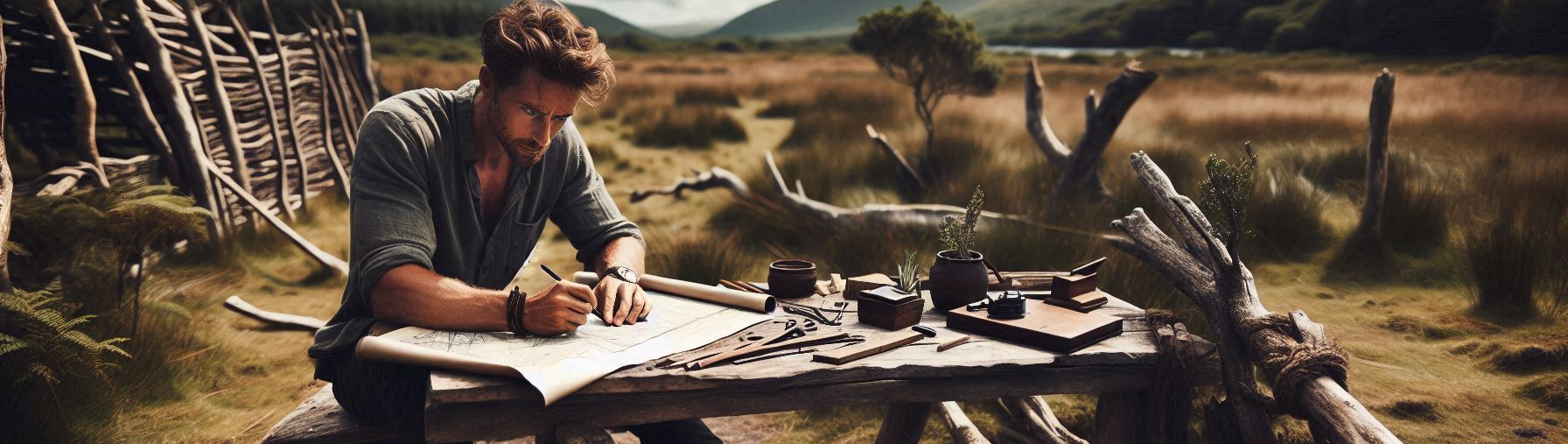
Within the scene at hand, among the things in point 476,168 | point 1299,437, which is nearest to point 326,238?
point 476,168

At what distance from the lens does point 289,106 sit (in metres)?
7.23

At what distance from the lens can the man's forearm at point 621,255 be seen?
2.62 m

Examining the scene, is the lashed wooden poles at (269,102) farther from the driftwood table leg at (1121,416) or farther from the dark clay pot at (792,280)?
the driftwood table leg at (1121,416)

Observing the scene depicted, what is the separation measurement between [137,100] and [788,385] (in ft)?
17.4

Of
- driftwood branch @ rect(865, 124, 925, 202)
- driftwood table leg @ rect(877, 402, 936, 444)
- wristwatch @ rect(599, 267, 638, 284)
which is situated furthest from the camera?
driftwood branch @ rect(865, 124, 925, 202)

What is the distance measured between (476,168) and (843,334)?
1.13 m

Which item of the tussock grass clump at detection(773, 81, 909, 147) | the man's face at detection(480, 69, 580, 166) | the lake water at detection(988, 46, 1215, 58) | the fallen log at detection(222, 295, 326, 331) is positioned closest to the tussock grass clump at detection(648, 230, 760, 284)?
the fallen log at detection(222, 295, 326, 331)

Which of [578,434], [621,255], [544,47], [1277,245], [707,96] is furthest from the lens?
[707,96]

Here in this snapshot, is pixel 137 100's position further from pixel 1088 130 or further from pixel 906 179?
pixel 1088 130

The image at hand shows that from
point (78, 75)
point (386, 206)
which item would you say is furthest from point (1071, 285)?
point (78, 75)

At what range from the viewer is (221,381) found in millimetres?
4250

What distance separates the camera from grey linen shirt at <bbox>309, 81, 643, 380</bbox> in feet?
7.07

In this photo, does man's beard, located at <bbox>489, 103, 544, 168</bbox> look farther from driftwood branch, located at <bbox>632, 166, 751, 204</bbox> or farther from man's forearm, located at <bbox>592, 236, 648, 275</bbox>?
driftwood branch, located at <bbox>632, 166, 751, 204</bbox>

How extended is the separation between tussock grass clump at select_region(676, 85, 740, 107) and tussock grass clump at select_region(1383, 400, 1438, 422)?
1323 centimetres
